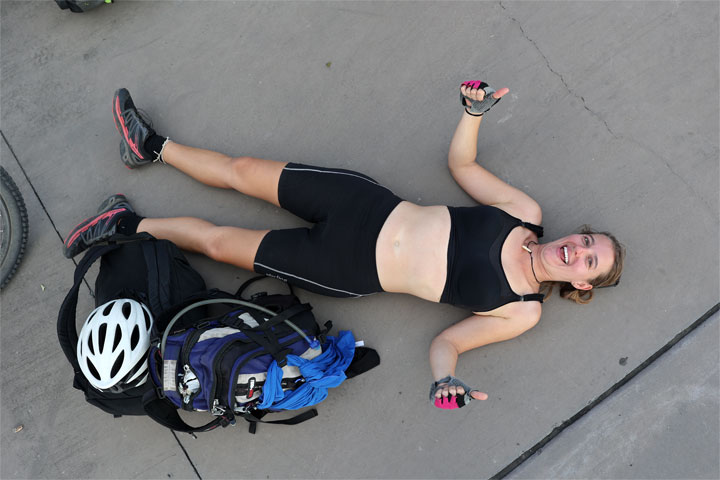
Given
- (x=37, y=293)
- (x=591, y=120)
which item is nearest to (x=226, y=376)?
(x=37, y=293)

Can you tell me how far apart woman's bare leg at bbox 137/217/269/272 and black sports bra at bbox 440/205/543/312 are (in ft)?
3.61

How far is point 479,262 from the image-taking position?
2.62 m

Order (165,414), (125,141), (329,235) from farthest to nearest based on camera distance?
(125,141) < (329,235) < (165,414)

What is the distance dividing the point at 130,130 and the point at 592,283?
112 inches

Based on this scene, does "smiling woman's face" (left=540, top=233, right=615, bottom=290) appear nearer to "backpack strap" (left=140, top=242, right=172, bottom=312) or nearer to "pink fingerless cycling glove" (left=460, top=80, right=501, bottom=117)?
"pink fingerless cycling glove" (left=460, top=80, right=501, bottom=117)

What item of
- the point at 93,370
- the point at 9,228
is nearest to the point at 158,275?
the point at 93,370

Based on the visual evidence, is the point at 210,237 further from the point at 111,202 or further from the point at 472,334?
the point at 472,334

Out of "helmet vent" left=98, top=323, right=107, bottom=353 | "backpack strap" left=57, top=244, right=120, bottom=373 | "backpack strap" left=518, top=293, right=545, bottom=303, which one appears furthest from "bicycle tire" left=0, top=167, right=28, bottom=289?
"backpack strap" left=518, top=293, right=545, bottom=303

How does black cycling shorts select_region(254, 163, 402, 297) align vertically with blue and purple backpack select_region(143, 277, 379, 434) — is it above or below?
above

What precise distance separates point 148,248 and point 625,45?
3225 mm

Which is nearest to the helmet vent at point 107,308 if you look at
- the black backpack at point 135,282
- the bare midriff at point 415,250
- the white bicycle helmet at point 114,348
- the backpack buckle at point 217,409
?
the white bicycle helmet at point 114,348

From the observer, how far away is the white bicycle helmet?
97.3 inches

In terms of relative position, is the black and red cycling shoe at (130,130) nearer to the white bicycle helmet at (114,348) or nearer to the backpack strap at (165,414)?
the white bicycle helmet at (114,348)

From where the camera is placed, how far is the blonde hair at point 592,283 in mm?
2590
